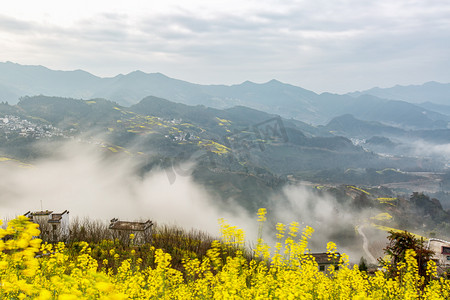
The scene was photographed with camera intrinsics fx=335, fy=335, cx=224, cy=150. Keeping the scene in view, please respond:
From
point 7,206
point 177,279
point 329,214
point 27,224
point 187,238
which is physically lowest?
point 329,214

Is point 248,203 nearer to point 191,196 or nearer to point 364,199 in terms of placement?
point 191,196

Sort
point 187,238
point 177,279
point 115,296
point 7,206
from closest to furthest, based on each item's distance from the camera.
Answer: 1. point 115,296
2. point 177,279
3. point 187,238
4. point 7,206

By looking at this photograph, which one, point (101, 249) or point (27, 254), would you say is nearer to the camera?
point (27, 254)

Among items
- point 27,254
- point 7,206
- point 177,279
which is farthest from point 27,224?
point 7,206

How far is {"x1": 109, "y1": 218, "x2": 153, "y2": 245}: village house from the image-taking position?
1073 inches

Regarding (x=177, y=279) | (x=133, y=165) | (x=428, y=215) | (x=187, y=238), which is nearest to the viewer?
(x=177, y=279)

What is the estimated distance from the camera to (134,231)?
112 ft

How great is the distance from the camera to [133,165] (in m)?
195

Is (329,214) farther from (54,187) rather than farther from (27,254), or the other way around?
(27,254)

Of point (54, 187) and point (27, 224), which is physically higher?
point (27, 224)

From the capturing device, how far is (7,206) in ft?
391

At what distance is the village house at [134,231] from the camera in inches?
1073

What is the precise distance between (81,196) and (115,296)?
17047 centimetres

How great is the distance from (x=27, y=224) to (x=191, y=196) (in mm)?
166542
